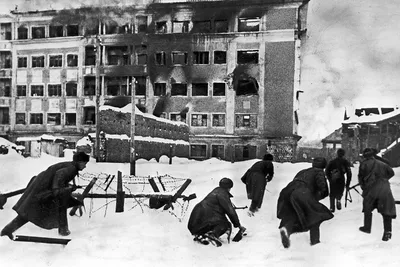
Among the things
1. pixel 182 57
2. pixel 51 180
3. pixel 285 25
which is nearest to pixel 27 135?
pixel 51 180

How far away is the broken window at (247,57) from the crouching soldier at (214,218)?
1926mm

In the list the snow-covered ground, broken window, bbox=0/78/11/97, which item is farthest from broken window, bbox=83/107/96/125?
broken window, bbox=0/78/11/97

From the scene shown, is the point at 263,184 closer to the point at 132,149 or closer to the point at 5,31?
the point at 132,149

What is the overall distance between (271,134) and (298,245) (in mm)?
1696

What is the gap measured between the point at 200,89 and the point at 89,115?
5.54 ft

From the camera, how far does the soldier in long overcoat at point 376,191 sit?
4906mm

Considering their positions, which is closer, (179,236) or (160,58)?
(179,236)

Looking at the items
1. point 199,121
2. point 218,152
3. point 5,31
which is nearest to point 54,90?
point 5,31

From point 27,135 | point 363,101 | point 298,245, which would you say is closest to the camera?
point 298,245

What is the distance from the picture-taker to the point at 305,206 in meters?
4.67

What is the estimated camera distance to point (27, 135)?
6.20 metres

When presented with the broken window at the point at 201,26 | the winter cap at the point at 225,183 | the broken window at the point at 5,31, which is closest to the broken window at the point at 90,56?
the broken window at the point at 5,31

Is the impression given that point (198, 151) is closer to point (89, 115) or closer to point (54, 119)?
point (89, 115)

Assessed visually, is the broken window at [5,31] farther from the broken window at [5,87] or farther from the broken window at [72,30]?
the broken window at [72,30]
